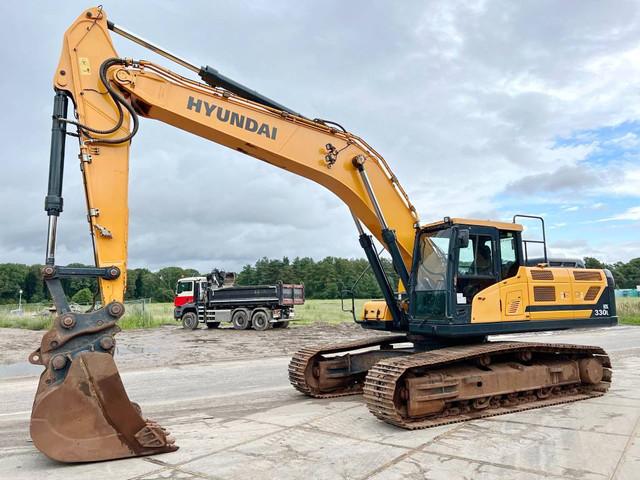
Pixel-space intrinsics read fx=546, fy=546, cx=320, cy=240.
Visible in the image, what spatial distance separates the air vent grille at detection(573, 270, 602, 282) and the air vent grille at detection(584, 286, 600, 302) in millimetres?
150

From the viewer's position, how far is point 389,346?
9.86 metres

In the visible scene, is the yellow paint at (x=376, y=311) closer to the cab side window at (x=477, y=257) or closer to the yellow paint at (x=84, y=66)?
the cab side window at (x=477, y=257)

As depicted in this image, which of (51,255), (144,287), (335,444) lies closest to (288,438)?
(335,444)

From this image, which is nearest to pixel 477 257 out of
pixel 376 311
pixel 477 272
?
pixel 477 272

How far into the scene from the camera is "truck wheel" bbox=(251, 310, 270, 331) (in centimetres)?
2525

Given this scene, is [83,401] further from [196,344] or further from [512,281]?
[196,344]

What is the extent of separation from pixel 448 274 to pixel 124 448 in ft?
15.5

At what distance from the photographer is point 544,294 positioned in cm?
848

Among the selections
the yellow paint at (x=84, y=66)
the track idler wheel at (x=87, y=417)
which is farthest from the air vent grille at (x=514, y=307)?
the yellow paint at (x=84, y=66)

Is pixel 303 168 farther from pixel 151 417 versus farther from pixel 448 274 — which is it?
pixel 151 417

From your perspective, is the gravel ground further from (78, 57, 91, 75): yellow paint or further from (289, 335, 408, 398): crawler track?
(78, 57, 91, 75): yellow paint

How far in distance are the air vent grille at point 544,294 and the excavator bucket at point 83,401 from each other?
5787 millimetres

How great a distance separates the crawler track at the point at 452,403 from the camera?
6852mm

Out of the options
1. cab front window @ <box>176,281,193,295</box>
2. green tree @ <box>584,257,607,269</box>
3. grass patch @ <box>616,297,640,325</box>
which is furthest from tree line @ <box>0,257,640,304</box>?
green tree @ <box>584,257,607,269</box>
